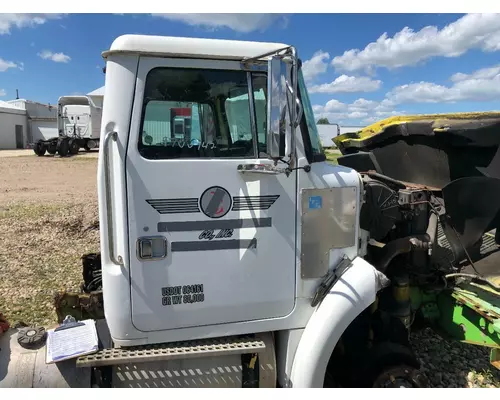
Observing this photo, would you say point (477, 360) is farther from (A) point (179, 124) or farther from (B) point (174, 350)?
(A) point (179, 124)

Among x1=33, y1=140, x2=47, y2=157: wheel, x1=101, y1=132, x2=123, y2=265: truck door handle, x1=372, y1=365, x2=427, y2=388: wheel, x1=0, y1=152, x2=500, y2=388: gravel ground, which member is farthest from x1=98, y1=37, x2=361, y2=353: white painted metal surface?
x1=33, y1=140, x2=47, y2=157: wheel

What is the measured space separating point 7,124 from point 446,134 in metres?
44.5

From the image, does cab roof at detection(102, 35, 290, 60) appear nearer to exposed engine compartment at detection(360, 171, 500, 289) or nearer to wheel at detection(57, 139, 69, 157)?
exposed engine compartment at detection(360, 171, 500, 289)

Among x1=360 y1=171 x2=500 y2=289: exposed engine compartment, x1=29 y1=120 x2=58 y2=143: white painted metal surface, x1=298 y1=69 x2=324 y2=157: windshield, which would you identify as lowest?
x1=360 y1=171 x2=500 y2=289: exposed engine compartment

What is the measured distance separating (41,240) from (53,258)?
4.10ft

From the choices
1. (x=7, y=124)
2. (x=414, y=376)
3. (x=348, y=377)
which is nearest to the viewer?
(x=414, y=376)

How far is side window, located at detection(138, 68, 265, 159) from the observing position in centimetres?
251

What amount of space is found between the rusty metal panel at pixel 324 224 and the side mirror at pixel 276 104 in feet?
1.75

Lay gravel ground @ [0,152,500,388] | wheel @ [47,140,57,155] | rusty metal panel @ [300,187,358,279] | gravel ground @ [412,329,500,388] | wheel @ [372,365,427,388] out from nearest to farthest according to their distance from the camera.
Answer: rusty metal panel @ [300,187,358,279], wheel @ [372,365,427,388], gravel ground @ [412,329,500,388], gravel ground @ [0,152,500,388], wheel @ [47,140,57,155]

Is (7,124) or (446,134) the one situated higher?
(7,124)

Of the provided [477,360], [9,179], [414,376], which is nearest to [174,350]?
[414,376]

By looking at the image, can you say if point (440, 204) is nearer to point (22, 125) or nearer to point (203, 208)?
point (203, 208)

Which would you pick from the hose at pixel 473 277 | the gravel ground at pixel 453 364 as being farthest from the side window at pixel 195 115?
Answer: the gravel ground at pixel 453 364

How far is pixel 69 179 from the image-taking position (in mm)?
16656
